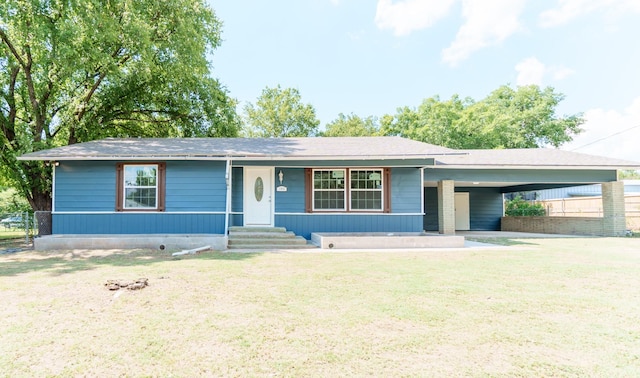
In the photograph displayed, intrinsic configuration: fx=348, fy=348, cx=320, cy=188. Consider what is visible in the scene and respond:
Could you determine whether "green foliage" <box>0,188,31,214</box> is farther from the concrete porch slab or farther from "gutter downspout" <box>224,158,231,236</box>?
"gutter downspout" <box>224,158,231,236</box>

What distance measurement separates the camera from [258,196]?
11.2 meters

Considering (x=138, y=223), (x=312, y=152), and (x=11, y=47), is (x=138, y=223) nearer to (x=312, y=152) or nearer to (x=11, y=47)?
(x=312, y=152)

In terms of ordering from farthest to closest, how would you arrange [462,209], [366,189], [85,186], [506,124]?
[506,124] < [462,209] < [366,189] < [85,186]

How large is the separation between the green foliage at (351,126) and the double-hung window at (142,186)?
25540 millimetres

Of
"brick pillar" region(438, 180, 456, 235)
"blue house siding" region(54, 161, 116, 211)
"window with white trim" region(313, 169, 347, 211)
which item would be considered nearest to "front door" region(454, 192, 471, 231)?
"brick pillar" region(438, 180, 456, 235)

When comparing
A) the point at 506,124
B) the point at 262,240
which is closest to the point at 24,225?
the point at 262,240

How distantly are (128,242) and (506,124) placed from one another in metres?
27.0

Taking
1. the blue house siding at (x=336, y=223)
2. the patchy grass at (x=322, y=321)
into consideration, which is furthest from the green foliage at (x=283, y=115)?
the patchy grass at (x=322, y=321)

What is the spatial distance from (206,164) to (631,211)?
62.2 feet

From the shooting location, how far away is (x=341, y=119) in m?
37.9

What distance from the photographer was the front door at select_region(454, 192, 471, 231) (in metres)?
17.7

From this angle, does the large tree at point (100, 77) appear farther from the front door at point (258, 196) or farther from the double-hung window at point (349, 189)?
the double-hung window at point (349, 189)

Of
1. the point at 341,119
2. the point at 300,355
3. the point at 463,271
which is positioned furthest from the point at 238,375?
the point at 341,119

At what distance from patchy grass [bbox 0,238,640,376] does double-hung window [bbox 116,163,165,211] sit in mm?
4117
